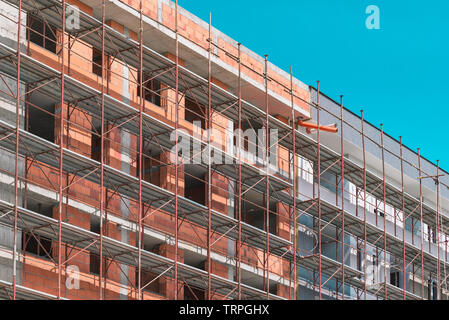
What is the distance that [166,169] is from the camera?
3934 centimetres

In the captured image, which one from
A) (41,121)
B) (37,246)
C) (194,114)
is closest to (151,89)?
(194,114)

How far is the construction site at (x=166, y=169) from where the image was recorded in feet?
109

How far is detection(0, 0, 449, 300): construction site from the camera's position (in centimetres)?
3325

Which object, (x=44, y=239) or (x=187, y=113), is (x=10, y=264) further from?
(x=187, y=113)

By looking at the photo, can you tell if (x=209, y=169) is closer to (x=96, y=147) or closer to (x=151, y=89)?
(x=151, y=89)

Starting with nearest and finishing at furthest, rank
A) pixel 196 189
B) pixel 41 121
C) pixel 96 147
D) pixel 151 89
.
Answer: pixel 41 121, pixel 96 147, pixel 151 89, pixel 196 189

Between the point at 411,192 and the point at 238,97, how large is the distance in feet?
67.4

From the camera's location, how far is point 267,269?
40.6 meters

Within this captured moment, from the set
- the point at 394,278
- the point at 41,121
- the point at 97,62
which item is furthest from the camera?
the point at 394,278

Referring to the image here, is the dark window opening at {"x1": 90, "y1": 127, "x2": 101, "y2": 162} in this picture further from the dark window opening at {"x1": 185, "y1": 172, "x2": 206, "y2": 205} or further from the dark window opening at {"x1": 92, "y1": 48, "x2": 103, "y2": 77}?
the dark window opening at {"x1": 185, "y1": 172, "x2": 206, "y2": 205}

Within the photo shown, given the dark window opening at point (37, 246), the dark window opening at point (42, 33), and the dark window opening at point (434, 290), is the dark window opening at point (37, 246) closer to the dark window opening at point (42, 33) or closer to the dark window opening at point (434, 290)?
the dark window opening at point (42, 33)

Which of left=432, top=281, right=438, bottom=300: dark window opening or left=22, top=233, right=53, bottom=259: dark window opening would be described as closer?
left=22, top=233, right=53, bottom=259: dark window opening

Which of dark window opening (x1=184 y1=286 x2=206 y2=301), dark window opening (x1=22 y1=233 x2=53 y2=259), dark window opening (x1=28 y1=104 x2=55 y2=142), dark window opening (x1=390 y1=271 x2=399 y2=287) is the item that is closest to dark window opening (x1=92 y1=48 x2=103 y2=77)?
dark window opening (x1=28 y1=104 x2=55 y2=142)
